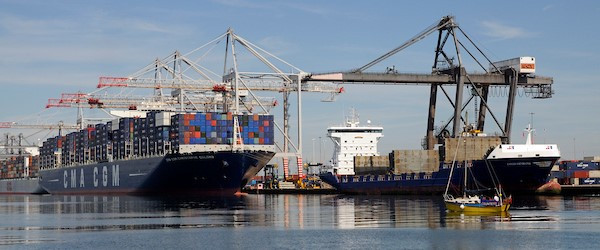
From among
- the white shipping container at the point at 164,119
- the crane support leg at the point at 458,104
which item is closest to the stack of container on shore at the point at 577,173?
the crane support leg at the point at 458,104

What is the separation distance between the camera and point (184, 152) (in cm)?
9750

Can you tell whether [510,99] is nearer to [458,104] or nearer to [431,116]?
[458,104]

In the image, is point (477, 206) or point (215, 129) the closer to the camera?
point (477, 206)

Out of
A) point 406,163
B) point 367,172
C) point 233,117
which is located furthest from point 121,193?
point 406,163

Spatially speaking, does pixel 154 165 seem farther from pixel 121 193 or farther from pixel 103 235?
pixel 103 235

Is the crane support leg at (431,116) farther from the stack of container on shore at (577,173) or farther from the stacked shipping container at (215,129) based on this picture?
the stacked shipping container at (215,129)

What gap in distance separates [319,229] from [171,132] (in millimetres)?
57895

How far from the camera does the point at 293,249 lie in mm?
36188

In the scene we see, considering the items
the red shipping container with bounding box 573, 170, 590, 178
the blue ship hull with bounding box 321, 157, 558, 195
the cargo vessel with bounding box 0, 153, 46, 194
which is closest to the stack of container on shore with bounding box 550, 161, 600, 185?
the red shipping container with bounding box 573, 170, 590, 178

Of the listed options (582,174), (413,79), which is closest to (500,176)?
(413,79)

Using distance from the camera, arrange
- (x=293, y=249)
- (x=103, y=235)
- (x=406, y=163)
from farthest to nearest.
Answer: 1. (x=406, y=163)
2. (x=103, y=235)
3. (x=293, y=249)

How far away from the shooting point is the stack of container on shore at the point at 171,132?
9881cm

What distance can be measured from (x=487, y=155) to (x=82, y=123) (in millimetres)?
75074

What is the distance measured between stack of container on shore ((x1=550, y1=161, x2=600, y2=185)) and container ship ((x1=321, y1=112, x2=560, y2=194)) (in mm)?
13161
